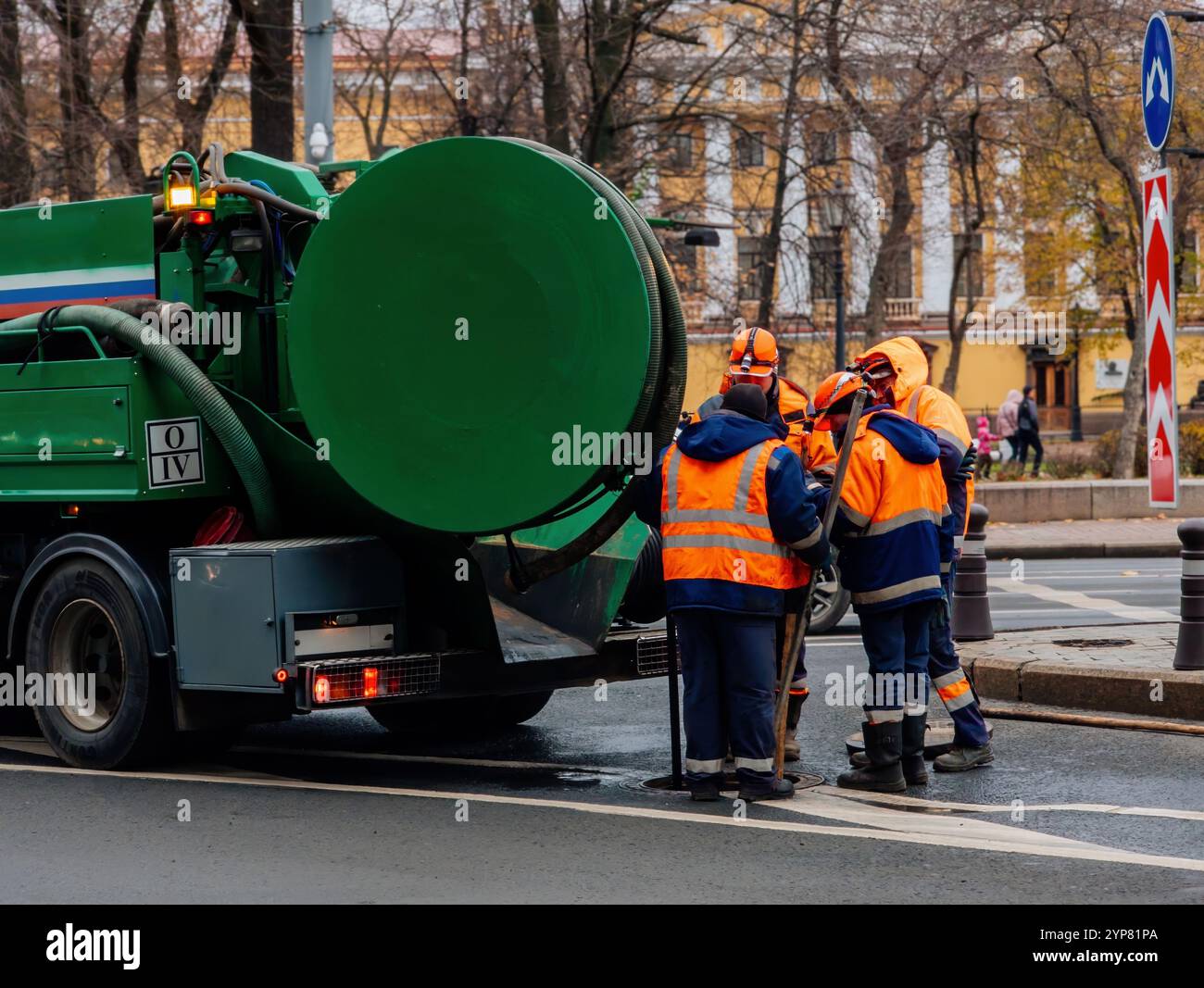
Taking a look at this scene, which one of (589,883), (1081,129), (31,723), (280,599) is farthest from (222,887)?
(1081,129)

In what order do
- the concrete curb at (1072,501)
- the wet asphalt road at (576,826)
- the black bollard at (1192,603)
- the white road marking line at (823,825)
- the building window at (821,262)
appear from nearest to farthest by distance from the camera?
the wet asphalt road at (576,826) → the white road marking line at (823,825) → the black bollard at (1192,603) → the concrete curb at (1072,501) → the building window at (821,262)

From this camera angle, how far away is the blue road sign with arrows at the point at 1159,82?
30.6ft

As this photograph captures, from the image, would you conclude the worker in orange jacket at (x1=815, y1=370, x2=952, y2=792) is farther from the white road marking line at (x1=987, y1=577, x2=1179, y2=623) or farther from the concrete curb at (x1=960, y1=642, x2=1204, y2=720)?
the white road marking line at (x1=987, y1=577, x2=1179, y2=623)

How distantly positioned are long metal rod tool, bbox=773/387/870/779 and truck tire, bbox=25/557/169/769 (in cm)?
270

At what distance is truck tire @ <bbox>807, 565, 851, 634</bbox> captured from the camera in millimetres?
12383

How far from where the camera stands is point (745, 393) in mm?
7316

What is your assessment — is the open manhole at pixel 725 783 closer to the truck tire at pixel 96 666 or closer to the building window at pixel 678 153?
the truck tire at pixel 96 666

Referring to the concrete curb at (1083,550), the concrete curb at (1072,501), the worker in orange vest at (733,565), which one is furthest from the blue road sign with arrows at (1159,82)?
the concrete curb at (1072,501)

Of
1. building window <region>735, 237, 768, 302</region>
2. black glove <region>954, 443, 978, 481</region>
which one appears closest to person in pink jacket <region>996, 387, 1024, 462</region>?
building window <region>735, 237, 768, 302</region>

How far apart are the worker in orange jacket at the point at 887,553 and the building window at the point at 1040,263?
127 feet

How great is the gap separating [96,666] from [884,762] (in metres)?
3.63
